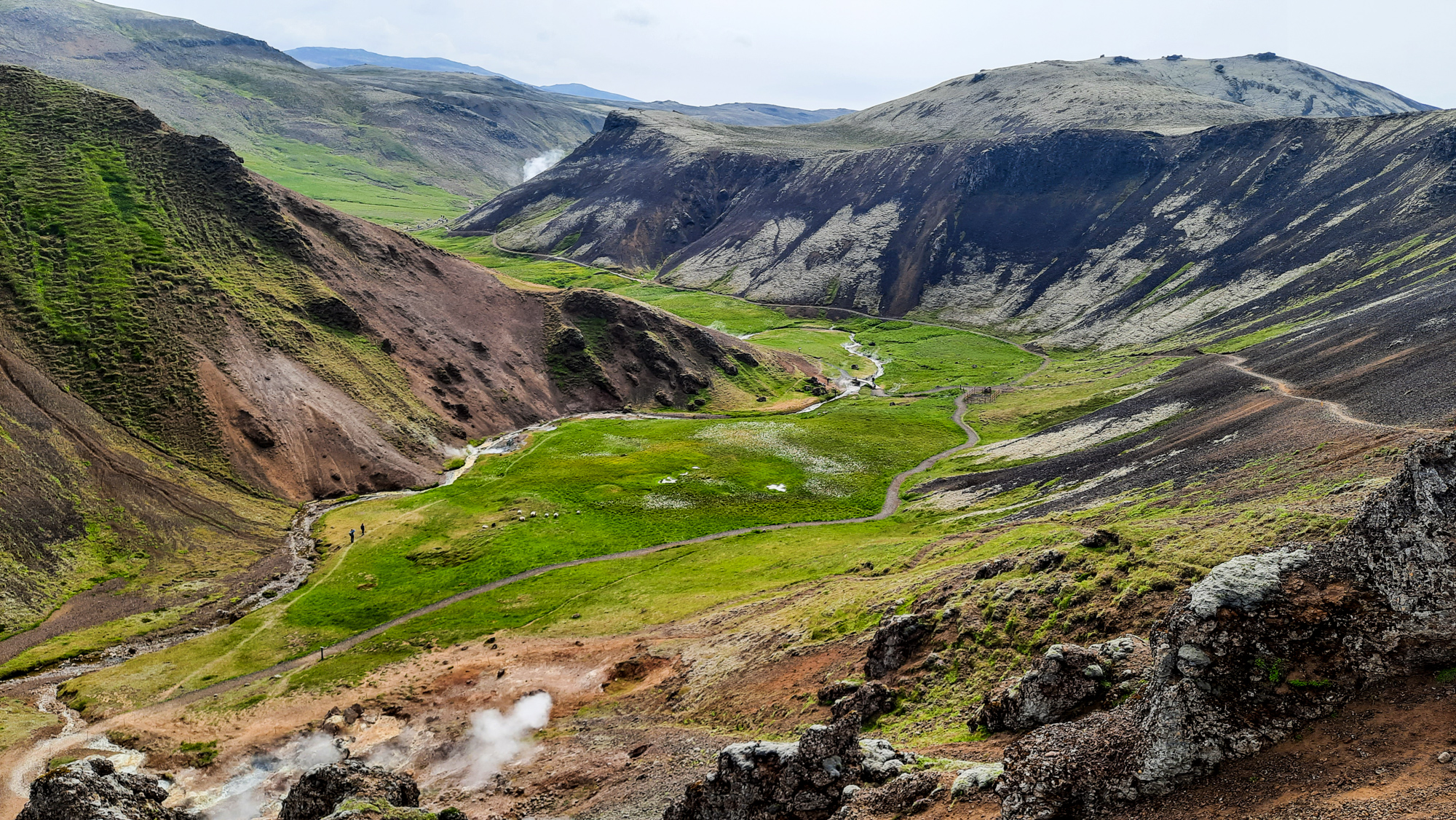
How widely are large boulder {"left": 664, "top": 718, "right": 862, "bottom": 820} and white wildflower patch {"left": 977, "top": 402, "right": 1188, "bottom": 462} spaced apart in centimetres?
8258

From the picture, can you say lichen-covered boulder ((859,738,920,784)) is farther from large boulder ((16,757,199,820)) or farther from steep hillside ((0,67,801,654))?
steep hillside ((0,67,801,654))

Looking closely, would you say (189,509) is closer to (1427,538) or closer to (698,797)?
(698,797)

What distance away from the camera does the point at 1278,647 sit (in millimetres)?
22156

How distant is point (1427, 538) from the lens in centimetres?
2167

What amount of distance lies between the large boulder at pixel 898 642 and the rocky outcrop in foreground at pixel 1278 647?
17.0 metres

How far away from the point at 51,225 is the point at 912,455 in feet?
459

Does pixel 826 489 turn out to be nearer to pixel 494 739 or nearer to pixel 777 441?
pixel 777 441

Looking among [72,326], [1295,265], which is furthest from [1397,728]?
[1295,265]

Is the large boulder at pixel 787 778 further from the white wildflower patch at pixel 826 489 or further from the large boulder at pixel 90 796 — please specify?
the white wildflower patch at pixel 826 489

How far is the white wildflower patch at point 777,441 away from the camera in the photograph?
123938 millimetres

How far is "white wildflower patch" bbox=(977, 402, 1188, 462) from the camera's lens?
102000 millimetres

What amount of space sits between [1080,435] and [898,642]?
3111 inches

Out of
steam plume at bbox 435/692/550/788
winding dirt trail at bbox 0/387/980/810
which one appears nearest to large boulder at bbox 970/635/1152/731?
steam plume at bbox 435/692/550/788

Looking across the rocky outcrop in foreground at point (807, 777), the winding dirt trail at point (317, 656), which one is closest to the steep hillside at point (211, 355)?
the winding dirt trail at point (317, 656)
